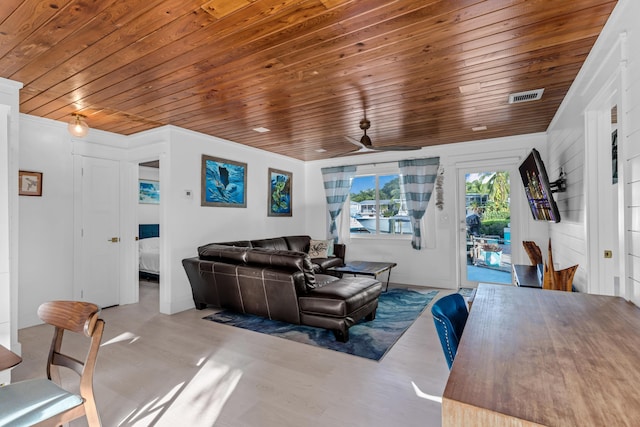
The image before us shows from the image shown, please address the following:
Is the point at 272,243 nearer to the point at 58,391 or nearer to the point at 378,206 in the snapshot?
the point at 378,206

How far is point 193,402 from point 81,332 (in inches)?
41.2

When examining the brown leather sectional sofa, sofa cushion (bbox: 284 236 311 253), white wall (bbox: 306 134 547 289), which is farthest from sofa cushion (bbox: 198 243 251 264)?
white wall (bbox: 306 134 547 289)

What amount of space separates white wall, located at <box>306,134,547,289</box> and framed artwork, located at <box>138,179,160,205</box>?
406cm

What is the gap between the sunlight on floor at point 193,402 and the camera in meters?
1.97

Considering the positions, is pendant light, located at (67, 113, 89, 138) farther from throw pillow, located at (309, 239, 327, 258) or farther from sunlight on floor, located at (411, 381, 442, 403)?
sunlight on floor, located at (411, 381, 442, 403)

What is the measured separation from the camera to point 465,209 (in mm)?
5336

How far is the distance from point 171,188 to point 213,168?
2.50ft

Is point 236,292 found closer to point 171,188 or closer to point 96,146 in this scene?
point 171,188

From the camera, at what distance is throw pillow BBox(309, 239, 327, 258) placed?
19.0ft

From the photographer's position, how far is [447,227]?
5375mm

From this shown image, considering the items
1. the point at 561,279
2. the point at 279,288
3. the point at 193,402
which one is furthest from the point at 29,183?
the point at 561,279

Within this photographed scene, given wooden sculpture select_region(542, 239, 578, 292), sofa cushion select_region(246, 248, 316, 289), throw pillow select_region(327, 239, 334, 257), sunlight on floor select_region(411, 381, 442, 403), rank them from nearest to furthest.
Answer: sunlight on floor select_region(411, 381, 442, 403) → wooden sculpture select_region(542, 239, 578, 292) → sofa cushion select_region(246, 248, 316, 289) → throw pillow select_region(327, 239, 334, 257)

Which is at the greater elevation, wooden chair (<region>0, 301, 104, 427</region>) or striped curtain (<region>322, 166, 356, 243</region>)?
striped curtain (<region>322, 166, 356, 243</region>)

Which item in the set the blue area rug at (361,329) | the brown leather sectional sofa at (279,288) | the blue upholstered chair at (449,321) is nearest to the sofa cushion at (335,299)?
the brown leather sectional sofa at (279,288)
